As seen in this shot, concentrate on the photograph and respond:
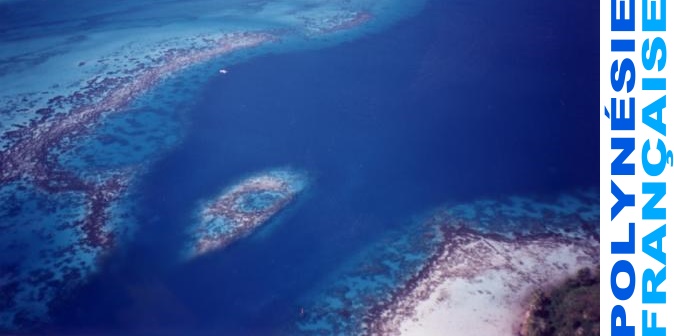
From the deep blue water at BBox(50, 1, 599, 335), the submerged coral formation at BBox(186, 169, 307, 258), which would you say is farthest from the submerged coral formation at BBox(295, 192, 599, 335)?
the submerged coral formation at BBox(186, 169, 307, 258)

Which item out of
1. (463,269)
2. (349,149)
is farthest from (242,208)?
(463,269)

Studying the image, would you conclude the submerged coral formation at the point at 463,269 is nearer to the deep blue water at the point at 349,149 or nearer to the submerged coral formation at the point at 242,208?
the deep blue water at the point at 349,149

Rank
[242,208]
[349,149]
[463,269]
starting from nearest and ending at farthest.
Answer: [463,269]
[242,208]
[349,149]

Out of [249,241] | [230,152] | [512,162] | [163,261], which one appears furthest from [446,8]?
[163,261]

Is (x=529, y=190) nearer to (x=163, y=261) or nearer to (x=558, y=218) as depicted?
(x=558, y=218)

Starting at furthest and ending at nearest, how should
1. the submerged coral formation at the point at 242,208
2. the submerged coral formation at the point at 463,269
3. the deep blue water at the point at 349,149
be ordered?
the submerged coral formation at the point at 242,208, the deep blue water at the point at 349,149, the submerged coral formation at the point at 463,269

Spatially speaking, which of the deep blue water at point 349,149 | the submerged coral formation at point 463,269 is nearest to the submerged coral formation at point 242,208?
the deep blue water at point 349,149

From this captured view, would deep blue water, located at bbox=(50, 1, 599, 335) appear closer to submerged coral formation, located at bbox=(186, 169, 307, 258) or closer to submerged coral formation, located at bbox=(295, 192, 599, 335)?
submerged coral formation, located at bbox=(186, 169, 307, 258)

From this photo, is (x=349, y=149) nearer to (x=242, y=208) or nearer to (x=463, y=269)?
(x=242, y=208)
